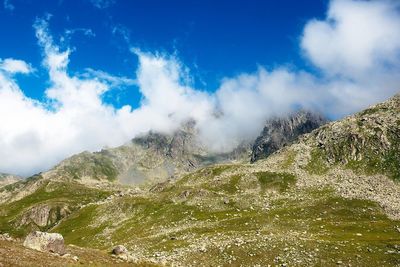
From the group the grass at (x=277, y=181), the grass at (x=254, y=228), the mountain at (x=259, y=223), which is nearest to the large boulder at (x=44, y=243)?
the mountain at (x=259, y=223)

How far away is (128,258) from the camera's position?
55906 millimetres

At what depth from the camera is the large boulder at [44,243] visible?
49.3 m

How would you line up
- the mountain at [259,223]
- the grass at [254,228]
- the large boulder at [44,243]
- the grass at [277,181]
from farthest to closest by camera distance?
1. the grass at [277,181]
2. the grass at [254,228]
3. the mountain at [259,223]
4. the large boulder at [44,243]

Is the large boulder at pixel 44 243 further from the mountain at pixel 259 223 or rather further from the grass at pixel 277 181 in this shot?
the grass at pixel 277 181

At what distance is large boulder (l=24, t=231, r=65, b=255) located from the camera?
49.3 m

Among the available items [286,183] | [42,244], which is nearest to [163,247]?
[42,244]

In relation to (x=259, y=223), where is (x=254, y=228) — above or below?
below

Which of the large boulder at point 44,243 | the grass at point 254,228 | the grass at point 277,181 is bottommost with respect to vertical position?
the large boulder at point 44,243

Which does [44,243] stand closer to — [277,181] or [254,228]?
[254,228]

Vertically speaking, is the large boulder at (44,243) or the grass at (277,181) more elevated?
the grass at (277,181)

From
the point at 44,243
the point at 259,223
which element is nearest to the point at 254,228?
the point at 259,223

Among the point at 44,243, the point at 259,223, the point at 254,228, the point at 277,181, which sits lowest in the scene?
the point at 44,243

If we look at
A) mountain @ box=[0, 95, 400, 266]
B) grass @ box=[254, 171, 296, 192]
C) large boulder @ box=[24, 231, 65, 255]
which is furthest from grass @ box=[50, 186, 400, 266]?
large boulder @ box=[24, 231, 65, 255]

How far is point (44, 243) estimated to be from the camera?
4978 cm
